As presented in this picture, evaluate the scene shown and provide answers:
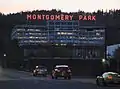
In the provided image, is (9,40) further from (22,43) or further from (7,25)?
(22,43)

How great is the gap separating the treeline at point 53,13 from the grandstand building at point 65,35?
5.91ft

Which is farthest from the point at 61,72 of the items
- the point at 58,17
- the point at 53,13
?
the point at 53,13

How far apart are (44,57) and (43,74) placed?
4956 cm

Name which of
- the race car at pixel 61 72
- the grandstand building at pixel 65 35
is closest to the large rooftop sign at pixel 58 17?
the grandstand building at pixel 65 35

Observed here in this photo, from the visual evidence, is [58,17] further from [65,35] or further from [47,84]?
[47,84]

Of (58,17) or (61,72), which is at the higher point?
(58,17)

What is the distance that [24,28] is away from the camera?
94.8m

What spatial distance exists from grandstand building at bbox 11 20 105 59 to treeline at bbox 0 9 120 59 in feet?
5.91

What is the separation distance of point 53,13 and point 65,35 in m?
9.62

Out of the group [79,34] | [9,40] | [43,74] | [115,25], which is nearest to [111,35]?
[115,25]

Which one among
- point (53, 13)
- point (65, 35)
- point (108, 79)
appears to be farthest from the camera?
point (53, 13)

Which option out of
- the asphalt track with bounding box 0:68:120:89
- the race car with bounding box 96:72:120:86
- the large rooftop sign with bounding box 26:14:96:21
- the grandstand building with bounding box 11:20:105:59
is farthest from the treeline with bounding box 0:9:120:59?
the race car with bounding box 96:72:120:86

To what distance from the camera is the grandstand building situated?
302ft

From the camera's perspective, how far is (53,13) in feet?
329
